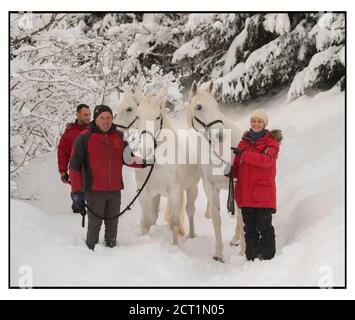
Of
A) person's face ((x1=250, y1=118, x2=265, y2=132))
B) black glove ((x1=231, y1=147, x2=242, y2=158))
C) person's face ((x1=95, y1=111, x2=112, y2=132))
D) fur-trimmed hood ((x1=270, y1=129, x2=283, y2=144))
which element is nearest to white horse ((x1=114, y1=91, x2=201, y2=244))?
person's face ((x1=95, y1=111, x2=112, y2=132))

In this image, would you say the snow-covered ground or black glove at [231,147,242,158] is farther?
black glove at [231,147,242,158]

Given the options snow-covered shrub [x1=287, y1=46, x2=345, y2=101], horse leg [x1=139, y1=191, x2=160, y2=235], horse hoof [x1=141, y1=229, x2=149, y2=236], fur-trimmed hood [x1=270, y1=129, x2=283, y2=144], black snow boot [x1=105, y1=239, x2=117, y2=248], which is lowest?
black snow boot [x1=105, y1=239, x2=117, y2=248]

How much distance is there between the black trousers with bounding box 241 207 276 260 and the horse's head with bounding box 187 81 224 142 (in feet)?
2.81

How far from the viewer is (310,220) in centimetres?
521

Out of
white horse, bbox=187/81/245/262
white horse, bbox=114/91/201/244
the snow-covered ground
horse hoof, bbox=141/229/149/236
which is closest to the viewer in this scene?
the snow-covered ground

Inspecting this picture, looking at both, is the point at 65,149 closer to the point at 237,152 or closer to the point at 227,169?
the point at 227,169

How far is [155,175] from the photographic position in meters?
5.43

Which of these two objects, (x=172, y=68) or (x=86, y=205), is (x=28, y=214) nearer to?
(x=86, y=205)

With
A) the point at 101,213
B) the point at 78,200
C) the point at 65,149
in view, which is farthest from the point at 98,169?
the point at 65,149

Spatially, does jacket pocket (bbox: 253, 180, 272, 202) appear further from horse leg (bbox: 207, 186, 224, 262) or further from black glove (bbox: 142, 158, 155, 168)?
black glove (bbox: 142, 158, 155, 168)

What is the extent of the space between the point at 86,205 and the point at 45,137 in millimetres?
1715

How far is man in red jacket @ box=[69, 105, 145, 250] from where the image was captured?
4.75m

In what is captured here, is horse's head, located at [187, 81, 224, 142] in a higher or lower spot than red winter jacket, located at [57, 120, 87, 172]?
higher

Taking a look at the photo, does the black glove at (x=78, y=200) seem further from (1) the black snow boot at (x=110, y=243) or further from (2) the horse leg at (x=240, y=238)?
(2) the horse leg at (x=240, y=238)
